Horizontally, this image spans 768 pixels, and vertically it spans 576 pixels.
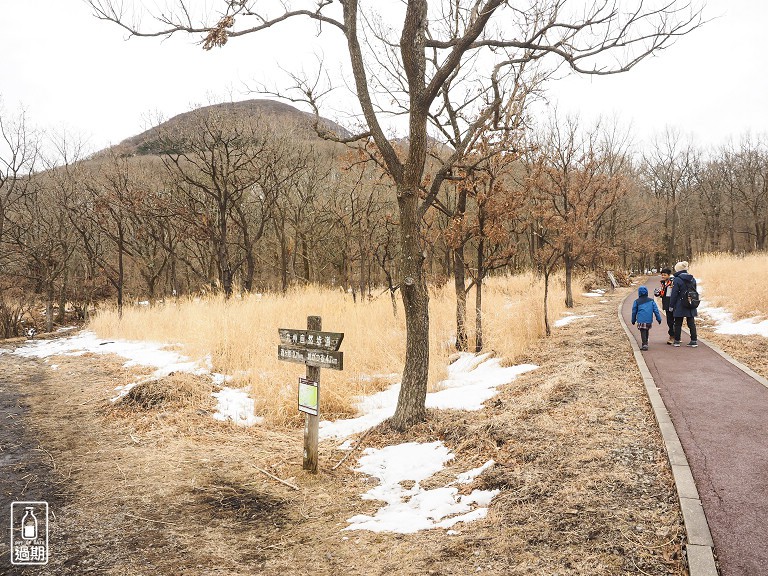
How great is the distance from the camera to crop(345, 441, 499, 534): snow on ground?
407cm

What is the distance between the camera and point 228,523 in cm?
422

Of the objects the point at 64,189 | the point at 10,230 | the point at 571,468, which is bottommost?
the point at 571,468

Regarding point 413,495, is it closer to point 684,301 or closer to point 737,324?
point 684,301

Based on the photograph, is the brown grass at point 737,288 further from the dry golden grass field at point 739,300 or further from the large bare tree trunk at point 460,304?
the large bare tree trunk at point 460,304

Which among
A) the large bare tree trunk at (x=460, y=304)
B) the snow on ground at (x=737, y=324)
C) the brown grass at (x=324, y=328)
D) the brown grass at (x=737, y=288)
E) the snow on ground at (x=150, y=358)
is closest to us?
the snow on ground at (x=150, y=358)

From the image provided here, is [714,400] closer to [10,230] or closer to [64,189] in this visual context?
[64,189]

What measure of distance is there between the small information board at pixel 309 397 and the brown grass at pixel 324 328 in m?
1.87

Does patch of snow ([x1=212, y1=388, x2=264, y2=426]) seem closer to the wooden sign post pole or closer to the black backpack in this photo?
the wooden sign post pole

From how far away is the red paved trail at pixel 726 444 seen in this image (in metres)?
3.12

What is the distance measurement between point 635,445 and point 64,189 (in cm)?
2551

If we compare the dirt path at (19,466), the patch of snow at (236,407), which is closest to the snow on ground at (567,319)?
the patch of snow at (236,407)

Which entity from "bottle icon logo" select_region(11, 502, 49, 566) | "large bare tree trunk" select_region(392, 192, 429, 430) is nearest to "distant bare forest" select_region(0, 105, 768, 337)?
"large bare tree trunk" select_region(392, 192, 429, 430)

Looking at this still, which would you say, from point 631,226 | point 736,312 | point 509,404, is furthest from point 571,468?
point 631,226

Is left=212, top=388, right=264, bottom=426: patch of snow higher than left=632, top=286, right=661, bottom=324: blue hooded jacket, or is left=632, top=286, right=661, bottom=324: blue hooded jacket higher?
left=632, top=286, right=661, bottom=324: blue hooded jacket
